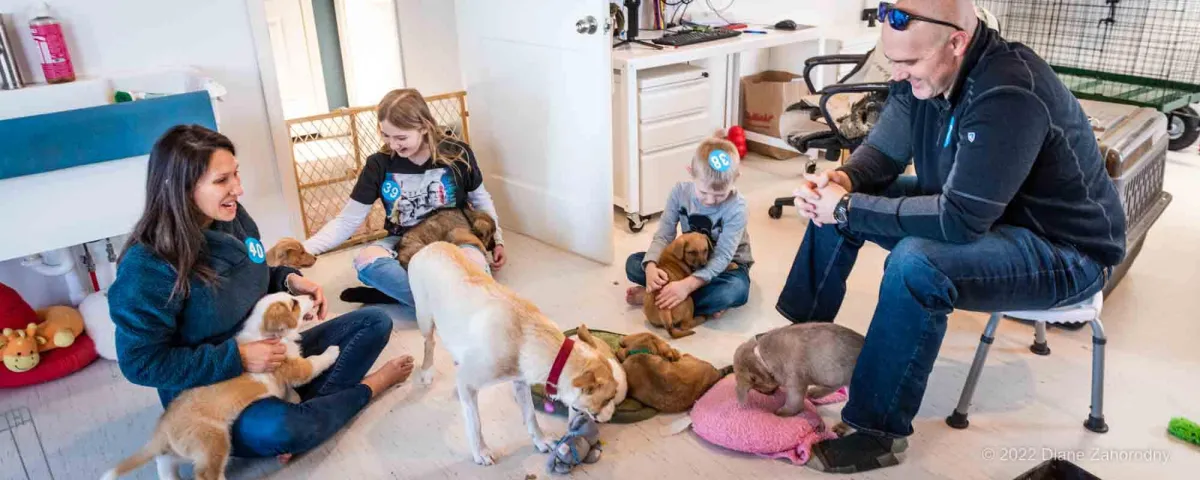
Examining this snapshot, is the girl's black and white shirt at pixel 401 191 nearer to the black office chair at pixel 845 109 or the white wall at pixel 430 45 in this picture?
the white wall at pixel 430 45

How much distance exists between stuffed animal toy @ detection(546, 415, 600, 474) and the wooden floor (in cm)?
3

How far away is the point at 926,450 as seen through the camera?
6.68 feet

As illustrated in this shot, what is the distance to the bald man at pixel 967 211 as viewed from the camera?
66.3 inches

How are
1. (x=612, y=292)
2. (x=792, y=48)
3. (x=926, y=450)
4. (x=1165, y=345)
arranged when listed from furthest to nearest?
1. (x=792, y=48)
2. (x=612, y=292)
3. (x=1165, y=345)
4. (x=926, y=450)

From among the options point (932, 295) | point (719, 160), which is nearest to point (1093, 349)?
point (932, 295)

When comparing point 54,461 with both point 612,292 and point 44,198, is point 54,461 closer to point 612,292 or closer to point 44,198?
point 44,198

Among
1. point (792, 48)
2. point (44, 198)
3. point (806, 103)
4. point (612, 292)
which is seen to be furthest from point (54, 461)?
point (792, 48)

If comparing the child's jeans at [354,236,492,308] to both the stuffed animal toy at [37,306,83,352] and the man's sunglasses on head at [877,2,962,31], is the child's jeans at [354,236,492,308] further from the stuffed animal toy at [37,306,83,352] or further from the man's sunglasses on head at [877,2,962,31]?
the man's sunglasses on head at [877,2,962,31]

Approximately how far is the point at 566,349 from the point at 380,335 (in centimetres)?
69

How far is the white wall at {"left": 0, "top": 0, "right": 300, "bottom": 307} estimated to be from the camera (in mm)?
2662

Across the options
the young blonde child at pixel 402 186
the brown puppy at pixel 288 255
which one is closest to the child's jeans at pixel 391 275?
the young blonde child at pixel 402 186

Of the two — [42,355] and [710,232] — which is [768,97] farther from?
[42,355]

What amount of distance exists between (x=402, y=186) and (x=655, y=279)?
3.03 feet

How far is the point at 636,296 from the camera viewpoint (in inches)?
110
